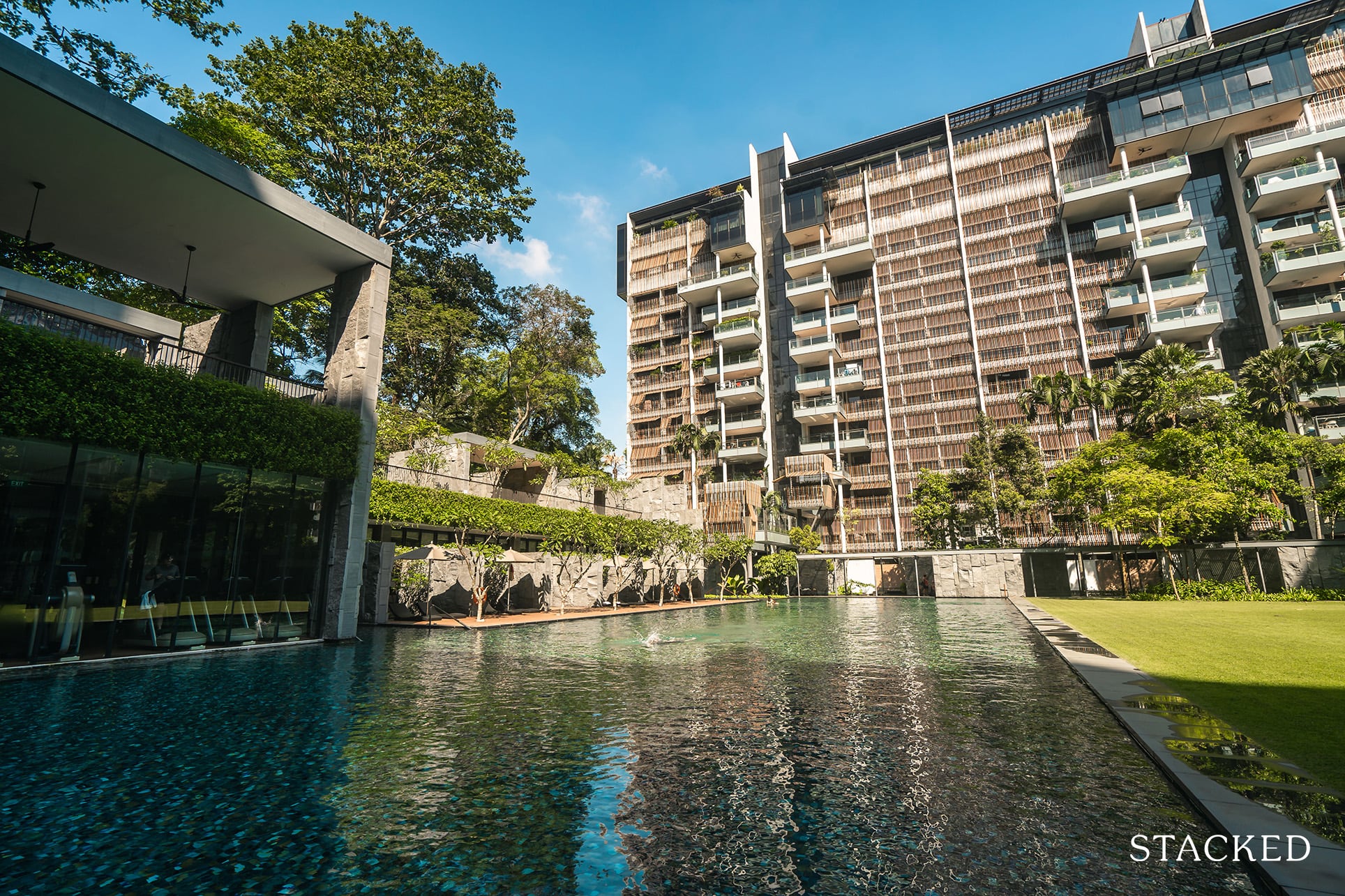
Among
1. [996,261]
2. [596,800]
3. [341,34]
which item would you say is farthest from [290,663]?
[996,261]

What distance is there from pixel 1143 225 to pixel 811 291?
2522cm

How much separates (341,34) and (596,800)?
38.6 metres

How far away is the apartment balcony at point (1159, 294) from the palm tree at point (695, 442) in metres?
32.8

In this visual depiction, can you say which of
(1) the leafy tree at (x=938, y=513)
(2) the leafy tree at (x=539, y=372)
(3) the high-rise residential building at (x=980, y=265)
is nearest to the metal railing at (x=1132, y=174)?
(3) the high-rise residential building at (x=980, y=265)

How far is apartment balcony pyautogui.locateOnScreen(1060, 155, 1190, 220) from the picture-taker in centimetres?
4581

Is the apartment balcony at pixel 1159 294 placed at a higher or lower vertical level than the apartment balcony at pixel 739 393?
higher

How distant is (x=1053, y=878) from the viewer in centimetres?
319

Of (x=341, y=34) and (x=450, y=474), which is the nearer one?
(x=450, y=474)

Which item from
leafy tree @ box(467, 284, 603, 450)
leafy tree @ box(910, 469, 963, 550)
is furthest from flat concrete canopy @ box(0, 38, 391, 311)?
leafy tree @ box(910, 469, 963, 550)

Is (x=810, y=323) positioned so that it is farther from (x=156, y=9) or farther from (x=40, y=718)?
(x=40, y=718)

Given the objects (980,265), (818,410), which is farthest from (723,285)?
(980,265)

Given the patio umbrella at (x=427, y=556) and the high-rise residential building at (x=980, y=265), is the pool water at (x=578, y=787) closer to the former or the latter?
the patio umbrella at (x=427, y=556)

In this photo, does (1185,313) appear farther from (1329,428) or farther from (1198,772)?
(1198,772)

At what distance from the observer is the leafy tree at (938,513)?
4694cm
